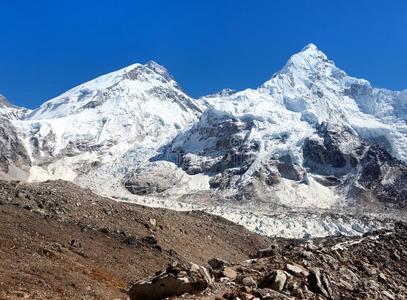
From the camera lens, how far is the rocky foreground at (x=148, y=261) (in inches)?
733

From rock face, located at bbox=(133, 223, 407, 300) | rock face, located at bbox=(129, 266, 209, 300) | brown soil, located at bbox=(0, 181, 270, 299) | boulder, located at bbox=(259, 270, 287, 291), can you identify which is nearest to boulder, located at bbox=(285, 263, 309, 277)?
rock face, located at bbox=(133, 223, 407, 300)

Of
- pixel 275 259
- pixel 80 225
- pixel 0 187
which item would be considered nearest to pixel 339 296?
pixel 275 259

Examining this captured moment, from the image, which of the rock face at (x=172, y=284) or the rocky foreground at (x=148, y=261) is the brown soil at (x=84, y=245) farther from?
the rock face at (x=172, y=284)

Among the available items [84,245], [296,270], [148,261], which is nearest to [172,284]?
[296,270]

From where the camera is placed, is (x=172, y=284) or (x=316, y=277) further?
(x=316, y=277)

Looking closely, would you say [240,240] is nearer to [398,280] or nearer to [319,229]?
[398,280]

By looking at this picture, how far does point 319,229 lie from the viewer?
116 metres

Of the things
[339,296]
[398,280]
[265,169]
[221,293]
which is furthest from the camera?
[265,169]

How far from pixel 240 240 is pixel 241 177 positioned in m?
147

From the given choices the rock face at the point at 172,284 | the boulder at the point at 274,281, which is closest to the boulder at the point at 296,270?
the boulder at the point at 274,281

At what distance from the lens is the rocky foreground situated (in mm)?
18625

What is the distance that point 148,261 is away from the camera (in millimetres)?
32688

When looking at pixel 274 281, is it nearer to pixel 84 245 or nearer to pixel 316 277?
pixel 316 277

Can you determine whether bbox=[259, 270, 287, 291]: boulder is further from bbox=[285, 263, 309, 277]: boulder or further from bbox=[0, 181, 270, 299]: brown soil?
bbox=[0, 181, 270, 299]: brown soil
